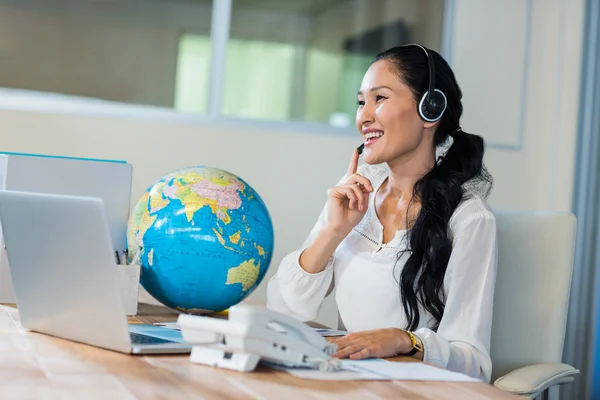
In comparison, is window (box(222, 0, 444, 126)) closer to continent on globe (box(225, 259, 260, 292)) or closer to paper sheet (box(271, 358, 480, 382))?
continent on globe (box(225, 259, 260, 292))

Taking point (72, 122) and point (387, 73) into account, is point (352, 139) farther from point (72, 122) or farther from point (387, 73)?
point (387, 73)

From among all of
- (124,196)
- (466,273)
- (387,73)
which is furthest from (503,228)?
(124,196)

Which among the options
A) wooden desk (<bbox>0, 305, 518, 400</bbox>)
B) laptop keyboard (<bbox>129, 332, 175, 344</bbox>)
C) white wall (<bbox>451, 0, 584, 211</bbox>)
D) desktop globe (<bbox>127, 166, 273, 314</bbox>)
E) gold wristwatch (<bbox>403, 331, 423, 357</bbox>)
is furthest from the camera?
white wall (<bbox>451, 0, 584, 211</bbox>)

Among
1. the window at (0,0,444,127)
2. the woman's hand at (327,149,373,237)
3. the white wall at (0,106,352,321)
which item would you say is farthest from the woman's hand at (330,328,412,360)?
the window at (0,0,444,127)

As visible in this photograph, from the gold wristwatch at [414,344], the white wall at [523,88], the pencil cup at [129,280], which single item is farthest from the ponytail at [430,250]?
the white wall at [523,88]

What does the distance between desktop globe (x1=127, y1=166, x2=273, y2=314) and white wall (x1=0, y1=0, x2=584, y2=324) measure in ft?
4.54

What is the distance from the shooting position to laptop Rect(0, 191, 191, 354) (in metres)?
1.15

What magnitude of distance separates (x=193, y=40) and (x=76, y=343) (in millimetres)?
1913

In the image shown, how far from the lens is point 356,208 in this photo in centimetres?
181

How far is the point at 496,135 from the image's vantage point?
3.38 metres

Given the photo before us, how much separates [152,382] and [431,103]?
41.1 inches

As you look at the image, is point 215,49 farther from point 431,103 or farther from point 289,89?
point 431,103

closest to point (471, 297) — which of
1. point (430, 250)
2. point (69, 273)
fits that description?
point (430, 250)

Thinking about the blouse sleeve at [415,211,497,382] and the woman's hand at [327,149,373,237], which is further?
the woman's hand at [327,149,373,237]
